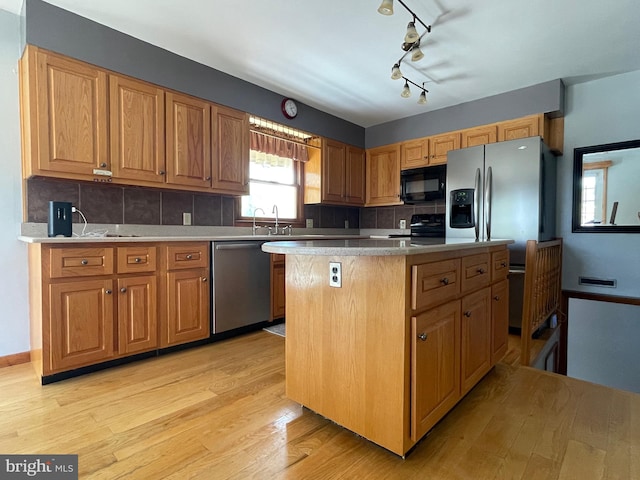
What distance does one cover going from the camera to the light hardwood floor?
4.30ft

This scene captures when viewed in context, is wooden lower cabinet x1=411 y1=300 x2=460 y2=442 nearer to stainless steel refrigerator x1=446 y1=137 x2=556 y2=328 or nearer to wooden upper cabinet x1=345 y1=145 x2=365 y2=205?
stainless steel refrigerator x1=446 y1=137 x2=556 y2=328

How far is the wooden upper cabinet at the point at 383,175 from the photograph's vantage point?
4.46 metres

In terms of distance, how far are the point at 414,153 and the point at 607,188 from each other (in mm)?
2047

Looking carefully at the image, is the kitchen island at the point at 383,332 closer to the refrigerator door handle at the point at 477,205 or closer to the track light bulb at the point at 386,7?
the track light bulb at the point at 386,7

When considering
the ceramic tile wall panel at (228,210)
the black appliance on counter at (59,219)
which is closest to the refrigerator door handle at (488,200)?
the ceramic tile wall panel at (228,210)

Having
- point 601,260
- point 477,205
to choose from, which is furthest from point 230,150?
point 601,260

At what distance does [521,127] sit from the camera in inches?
134

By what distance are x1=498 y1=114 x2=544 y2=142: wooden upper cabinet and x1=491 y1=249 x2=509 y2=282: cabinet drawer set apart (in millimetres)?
1803

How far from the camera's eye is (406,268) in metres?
1.28

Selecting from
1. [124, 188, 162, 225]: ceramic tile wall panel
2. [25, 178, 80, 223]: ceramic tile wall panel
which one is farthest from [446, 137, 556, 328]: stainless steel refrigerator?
[25, 178, 80, 223]: ceramic tile wall panel

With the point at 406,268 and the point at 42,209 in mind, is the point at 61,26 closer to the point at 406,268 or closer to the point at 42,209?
the point at 42,209

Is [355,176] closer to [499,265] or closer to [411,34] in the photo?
[411,34]

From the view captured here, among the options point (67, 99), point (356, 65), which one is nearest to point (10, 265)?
point (67, 99)

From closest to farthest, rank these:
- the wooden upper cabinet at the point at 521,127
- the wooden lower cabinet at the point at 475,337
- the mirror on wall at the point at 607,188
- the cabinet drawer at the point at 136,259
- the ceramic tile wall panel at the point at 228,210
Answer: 1. the wooden lower cabinet at the point at 475,337
2. the cabinet drawer at the point at 136,259
3. the mirror on wall at the point at 607,188
4. the wooden upper cabinet at the point at 521,127
5. the ceramic tile wall panel at the point at 228,210
